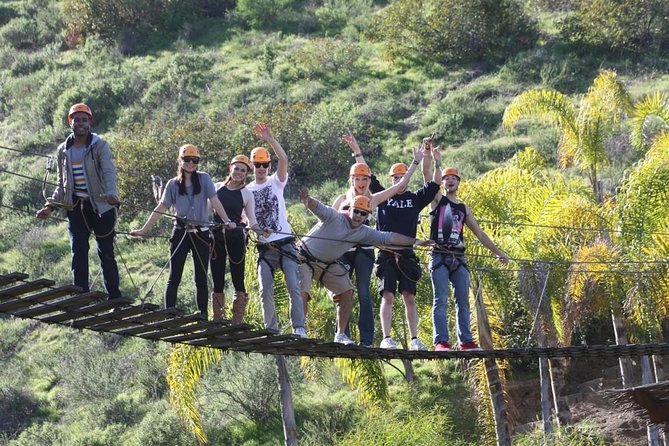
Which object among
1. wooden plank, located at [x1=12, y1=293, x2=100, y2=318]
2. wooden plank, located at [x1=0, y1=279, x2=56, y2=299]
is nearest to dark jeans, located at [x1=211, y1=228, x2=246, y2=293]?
wooden plank, located at [x1=12, y1=293, x2=100, y2=318]

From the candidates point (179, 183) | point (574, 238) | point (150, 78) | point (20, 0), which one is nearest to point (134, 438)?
point (574, 238)

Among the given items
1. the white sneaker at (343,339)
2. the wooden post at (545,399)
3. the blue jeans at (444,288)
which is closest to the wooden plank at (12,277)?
the white sneaker at (343,339)

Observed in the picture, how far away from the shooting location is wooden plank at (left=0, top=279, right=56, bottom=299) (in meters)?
8.88

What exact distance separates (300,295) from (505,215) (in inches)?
332

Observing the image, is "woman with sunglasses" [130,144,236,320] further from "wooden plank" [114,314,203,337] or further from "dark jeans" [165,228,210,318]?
"wooden plank" [114,314,203,337]

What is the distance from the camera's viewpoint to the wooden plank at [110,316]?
33.0 ft

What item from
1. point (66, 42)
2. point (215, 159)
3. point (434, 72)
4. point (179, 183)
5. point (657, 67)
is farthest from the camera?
point (66, 42)

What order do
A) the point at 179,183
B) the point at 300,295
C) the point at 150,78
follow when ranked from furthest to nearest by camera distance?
the point at 150,78 < the point at 300,295 < the point at 179,183

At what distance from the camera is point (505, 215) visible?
20016mm

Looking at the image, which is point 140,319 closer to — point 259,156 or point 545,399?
point 259,156

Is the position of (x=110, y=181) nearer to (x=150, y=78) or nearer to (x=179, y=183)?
(x=179, y=183)

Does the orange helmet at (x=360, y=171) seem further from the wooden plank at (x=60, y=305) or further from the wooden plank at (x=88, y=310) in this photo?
the wooden plank at (x=60, y=305)

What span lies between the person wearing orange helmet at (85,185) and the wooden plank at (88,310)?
31 centimetres

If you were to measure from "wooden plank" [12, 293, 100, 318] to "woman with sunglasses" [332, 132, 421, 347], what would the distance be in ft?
10.2
